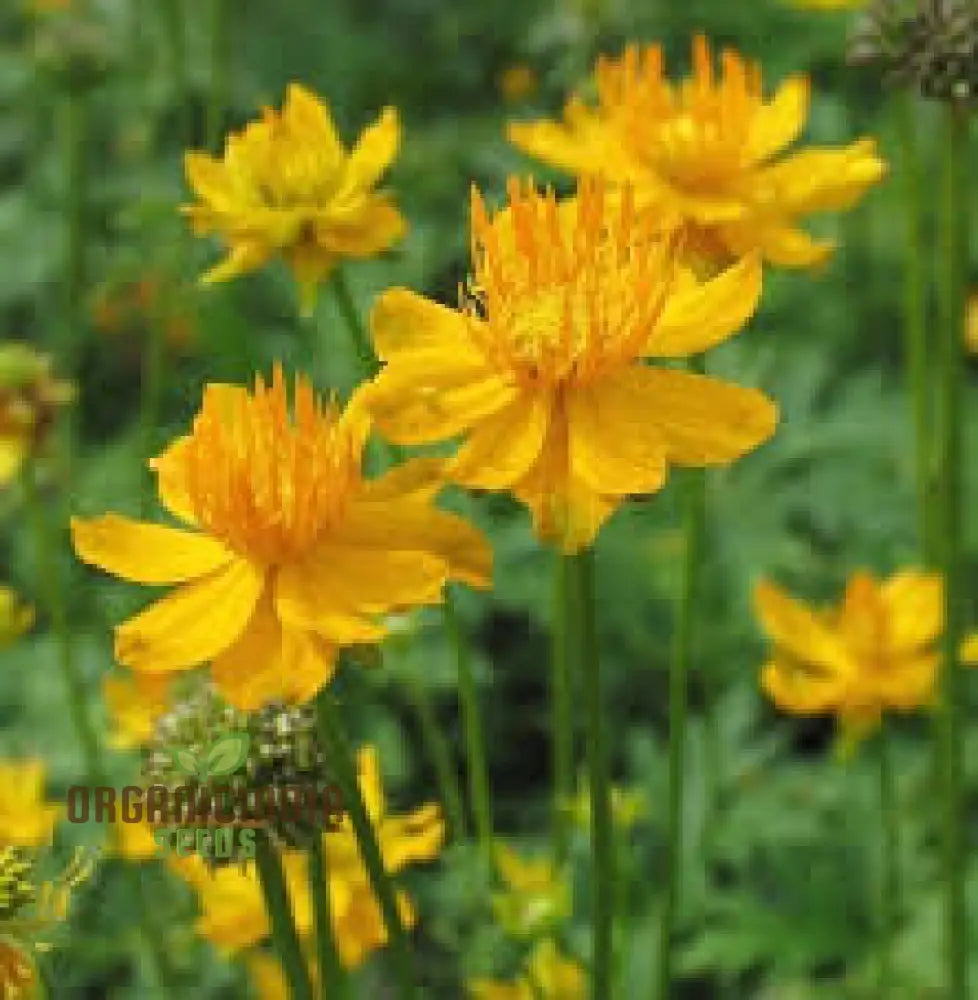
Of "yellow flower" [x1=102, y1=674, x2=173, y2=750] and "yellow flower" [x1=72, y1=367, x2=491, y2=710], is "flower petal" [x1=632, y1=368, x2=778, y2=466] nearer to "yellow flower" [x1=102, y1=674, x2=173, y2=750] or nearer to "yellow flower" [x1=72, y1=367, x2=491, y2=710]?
"yellow flower" [x1=72, y1=367, x2=491, y2=710]

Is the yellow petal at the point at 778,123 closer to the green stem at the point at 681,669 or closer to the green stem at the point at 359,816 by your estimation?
the green stem at the point at 681,669

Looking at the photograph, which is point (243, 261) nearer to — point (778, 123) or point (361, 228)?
point (361, 228)

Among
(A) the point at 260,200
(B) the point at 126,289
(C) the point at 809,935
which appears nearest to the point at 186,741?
(A) the point at 260,200

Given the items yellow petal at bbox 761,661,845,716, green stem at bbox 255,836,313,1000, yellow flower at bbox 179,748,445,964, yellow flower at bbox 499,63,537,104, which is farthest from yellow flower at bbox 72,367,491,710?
yellow flower at bbox 499,63,537,104

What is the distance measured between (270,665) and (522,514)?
66 centimetres

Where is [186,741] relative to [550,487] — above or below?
below

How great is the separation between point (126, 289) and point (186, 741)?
7.28 feet

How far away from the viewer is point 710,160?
4.30 feet

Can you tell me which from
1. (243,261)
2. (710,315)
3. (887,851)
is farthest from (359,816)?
(887,851)

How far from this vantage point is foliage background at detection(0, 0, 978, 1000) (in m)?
2.26

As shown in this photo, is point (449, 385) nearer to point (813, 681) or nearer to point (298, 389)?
point (298, 389)

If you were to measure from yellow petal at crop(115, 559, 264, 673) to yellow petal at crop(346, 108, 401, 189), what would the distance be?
361 millimetres

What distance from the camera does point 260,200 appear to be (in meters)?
1.30

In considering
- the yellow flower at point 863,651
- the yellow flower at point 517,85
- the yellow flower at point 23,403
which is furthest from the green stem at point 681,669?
the yellow flower at point 517,85
